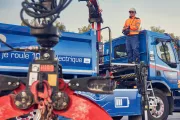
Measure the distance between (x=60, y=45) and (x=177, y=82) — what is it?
4.61m

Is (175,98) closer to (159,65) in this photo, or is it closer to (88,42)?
(159,65)

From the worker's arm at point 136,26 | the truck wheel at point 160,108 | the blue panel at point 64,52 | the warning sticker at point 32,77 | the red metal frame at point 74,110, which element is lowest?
the truck wheel at point 160,108

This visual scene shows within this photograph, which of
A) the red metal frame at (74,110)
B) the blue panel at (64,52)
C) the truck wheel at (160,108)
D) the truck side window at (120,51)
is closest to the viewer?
the red metal frame at (74,110)

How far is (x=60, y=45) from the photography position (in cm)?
614

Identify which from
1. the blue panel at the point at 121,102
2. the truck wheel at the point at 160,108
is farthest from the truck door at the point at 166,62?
the blue panel at the point at 121,102

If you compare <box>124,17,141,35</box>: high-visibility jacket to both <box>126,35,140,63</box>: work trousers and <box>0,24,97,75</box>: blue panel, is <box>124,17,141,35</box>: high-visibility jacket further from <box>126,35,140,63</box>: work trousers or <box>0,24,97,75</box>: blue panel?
<box>0,24,97,75</box>: blue panel

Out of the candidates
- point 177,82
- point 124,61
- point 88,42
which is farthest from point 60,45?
point 177,82

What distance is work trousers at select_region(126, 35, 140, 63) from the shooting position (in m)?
8.77

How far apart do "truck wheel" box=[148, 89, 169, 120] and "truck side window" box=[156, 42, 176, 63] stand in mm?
949

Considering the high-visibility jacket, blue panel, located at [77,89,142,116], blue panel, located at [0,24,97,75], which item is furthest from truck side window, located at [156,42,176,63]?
blue panel, located at [0,24,97,75]

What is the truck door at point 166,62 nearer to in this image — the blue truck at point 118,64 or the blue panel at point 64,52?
the blue truck at point 118,64

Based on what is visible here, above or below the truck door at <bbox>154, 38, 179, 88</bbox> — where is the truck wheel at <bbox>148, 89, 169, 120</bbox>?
below

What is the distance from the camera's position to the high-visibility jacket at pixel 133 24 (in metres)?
8.92

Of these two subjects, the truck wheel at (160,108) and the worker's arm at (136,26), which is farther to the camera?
the worker's arm at (136,26)
